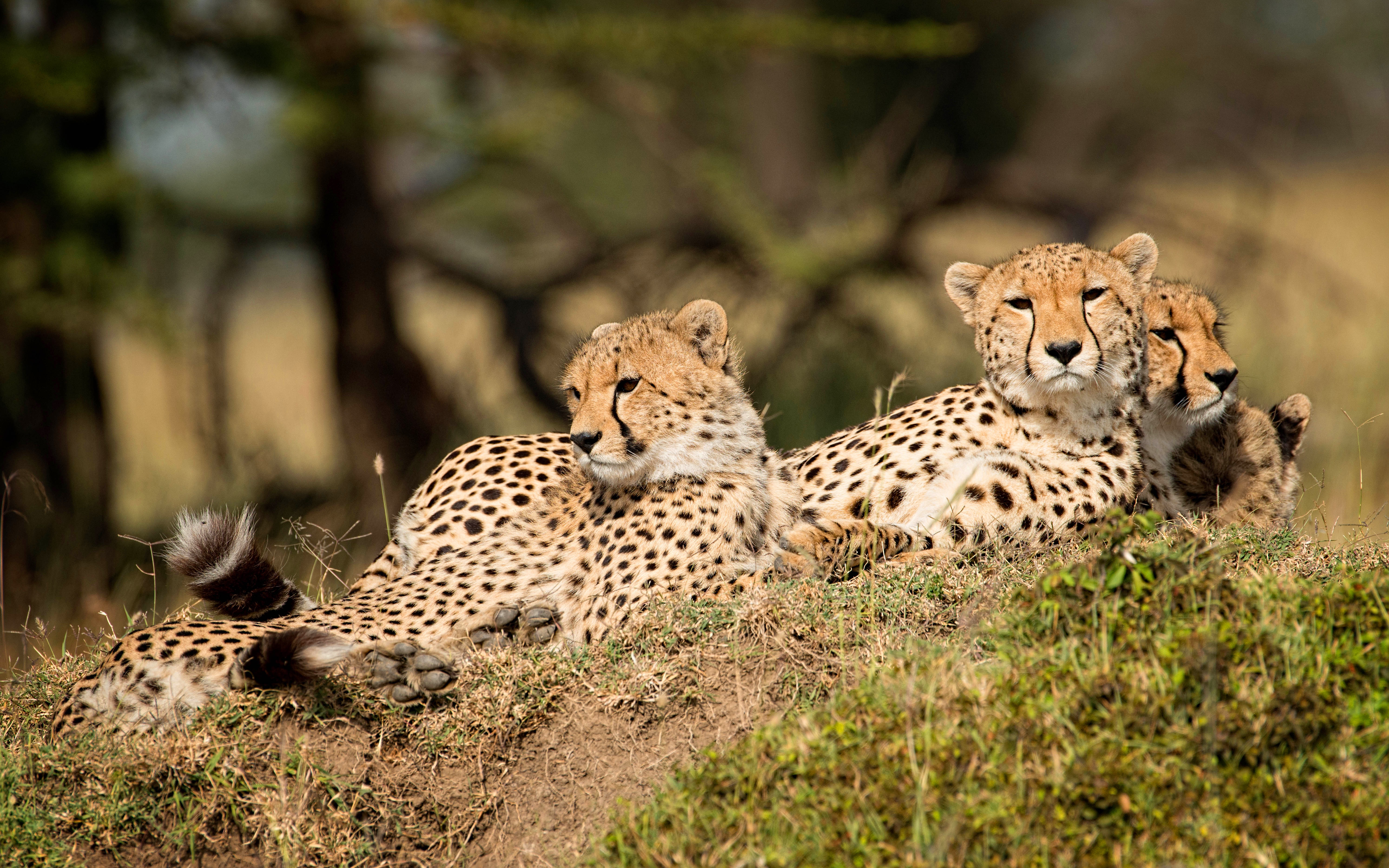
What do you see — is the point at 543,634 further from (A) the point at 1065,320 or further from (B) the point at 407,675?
(A) the point at 1065,320

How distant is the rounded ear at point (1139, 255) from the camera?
A: 3.50m

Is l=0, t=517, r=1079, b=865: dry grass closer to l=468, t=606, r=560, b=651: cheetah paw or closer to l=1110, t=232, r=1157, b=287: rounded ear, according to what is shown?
l=468, t=606, r=560, b=651: cheetah paw

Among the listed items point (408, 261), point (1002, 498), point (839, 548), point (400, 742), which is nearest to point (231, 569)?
point (400, 742)

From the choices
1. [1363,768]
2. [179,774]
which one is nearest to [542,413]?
[179,774]

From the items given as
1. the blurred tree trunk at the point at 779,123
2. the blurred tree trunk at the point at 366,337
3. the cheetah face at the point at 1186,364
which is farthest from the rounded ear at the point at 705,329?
the blurred tree trunk at the point at 779,123

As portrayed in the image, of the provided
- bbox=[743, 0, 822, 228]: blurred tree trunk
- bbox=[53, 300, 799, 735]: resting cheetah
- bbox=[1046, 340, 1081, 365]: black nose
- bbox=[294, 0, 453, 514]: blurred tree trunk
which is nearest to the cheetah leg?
bbox=[53, 300, 799, 735]: resting cheetah

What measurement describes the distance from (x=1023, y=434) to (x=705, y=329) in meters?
0.94

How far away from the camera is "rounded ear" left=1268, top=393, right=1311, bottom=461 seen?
4043 mm

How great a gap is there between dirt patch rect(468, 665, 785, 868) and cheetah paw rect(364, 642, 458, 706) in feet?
0.78

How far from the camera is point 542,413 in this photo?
6.30m

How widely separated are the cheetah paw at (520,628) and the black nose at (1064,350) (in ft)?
4.74

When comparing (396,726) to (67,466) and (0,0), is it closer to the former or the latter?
(67,466)

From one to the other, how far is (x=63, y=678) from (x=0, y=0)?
449 centimetres

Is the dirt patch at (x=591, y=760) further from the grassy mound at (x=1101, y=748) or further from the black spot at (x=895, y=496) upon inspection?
the black spot at (x=895, y=496)
